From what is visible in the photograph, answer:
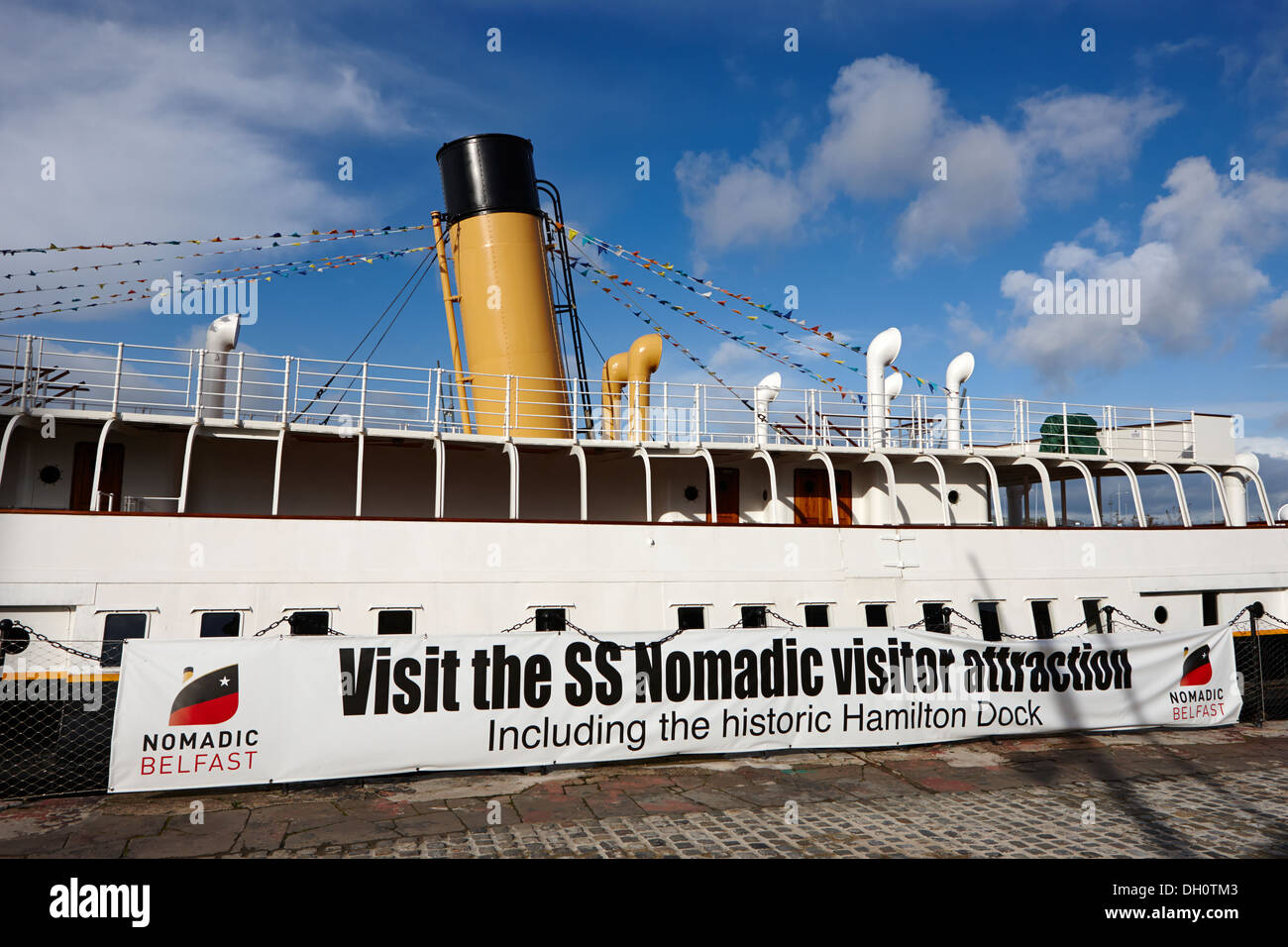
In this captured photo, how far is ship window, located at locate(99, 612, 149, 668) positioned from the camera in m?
10.5

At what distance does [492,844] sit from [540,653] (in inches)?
115

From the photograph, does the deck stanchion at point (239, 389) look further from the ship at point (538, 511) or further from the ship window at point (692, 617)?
the ship window at point (692, 617)

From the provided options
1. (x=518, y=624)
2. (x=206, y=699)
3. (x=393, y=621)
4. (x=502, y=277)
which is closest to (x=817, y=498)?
(x=518, y=624)

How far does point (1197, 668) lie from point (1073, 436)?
558 cm

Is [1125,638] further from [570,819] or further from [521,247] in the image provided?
[521,247]

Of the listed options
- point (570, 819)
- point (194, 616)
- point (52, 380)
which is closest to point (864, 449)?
point (570, 819)

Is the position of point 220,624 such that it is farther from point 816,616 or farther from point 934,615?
point 934,615

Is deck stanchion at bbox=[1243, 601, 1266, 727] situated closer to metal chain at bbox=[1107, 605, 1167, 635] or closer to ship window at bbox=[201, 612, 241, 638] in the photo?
metal chain at bbox=[1107, 605, 1167, 635]

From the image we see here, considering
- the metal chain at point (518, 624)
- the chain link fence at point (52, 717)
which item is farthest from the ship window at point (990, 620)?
the chain link fence at point (52, 717)

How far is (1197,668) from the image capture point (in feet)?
42.6

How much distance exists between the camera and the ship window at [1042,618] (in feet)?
46.7

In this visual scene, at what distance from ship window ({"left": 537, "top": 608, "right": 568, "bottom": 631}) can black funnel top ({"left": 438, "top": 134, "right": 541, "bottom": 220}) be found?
8.30 m

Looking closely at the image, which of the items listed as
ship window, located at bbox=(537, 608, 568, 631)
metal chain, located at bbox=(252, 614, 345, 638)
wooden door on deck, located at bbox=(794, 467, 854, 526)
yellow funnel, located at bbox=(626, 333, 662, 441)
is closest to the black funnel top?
yellow funnel, located at bbox=(626, 333, 662, 441)

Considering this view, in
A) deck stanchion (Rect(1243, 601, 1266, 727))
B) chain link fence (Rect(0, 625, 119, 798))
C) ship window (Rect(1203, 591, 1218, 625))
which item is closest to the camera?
chain link fence (Rect(0, 625, 119, 798))
